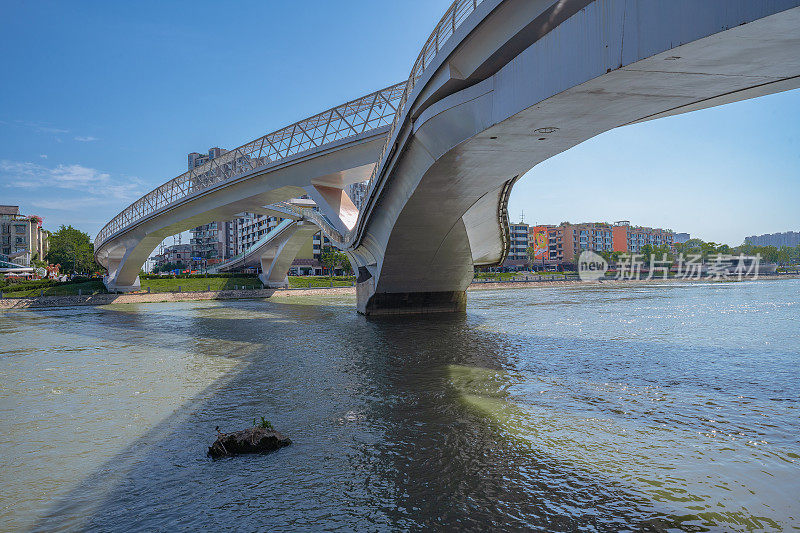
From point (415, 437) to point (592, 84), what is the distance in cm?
681

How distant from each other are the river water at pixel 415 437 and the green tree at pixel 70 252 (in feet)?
274

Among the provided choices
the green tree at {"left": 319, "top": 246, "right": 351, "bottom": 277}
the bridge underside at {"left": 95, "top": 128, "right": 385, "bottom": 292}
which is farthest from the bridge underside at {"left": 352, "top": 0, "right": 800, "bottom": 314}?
the green tree at {"left": 319, "top": 246, "right": 351, "bottom": 277}

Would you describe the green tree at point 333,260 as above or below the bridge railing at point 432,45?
below

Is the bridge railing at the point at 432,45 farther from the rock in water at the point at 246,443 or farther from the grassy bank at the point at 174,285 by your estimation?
the grassy bank at the point at 174,285

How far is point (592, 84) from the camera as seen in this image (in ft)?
28.7

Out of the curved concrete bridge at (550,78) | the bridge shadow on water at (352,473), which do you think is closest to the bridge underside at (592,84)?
the curved concrete bridge at (550,78)

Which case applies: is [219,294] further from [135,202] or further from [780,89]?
[780,89]

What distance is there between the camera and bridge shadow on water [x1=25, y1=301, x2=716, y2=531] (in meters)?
6.14

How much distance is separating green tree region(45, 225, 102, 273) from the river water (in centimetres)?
8342

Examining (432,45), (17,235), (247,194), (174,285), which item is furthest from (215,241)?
(432,45)

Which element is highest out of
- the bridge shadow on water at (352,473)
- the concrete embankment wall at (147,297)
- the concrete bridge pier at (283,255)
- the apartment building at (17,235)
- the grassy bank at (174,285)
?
the apartment building at (17,235)

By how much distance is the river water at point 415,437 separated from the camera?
6301 mm

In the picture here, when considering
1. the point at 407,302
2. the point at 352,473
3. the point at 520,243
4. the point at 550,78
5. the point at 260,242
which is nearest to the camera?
the point at 352,473

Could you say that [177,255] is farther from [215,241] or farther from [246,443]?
[246,443]
